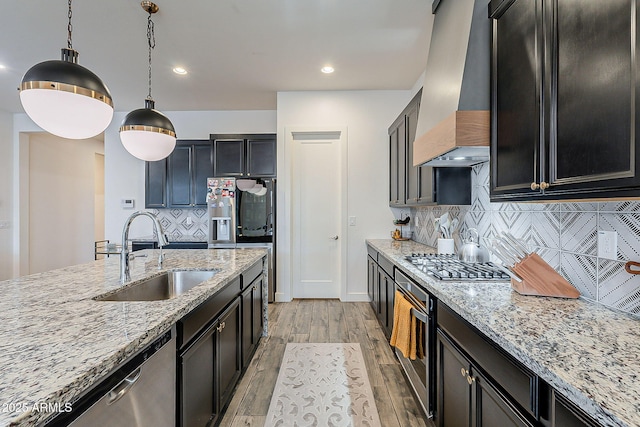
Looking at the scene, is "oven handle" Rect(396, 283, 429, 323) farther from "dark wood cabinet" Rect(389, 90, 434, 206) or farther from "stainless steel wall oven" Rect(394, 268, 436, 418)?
"dark wood cabinet" Rect(389, 90, 434, 206)

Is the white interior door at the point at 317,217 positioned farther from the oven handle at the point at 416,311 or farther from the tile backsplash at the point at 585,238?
the tile backsplash at the point at 585,238

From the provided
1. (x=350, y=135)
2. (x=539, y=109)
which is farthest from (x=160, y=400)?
(x=350, y=135)

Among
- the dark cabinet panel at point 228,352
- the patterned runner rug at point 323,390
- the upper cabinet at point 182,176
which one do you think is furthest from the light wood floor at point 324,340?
the upper cabinet at point 182,176

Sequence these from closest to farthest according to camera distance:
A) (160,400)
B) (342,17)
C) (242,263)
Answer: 1. (160,400)
2. (242,263)
3. (342,17)

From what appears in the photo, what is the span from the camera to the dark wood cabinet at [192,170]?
186 inches

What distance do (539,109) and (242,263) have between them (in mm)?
1999

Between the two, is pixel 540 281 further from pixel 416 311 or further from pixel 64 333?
pixel 64 333

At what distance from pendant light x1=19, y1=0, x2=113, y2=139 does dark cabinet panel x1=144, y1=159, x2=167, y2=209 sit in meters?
3.28

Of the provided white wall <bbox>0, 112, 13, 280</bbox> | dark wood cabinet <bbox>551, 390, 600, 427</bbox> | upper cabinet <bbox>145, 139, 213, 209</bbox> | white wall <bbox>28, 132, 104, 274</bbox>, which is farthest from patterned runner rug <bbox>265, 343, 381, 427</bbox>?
white wall <bbox>28, 132, 104, 274</bbox>

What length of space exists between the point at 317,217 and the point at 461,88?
2952 millimetres

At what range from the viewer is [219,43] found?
293 centimetres

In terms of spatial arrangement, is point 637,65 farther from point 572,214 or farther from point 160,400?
point 160,400

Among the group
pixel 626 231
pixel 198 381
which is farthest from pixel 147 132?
pixel 626 231

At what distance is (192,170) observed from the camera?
186 inches
